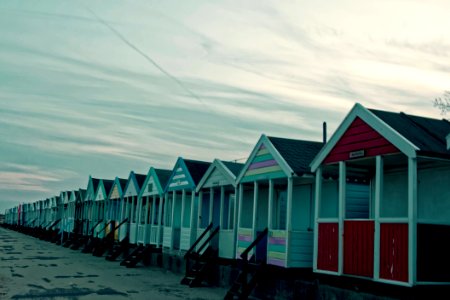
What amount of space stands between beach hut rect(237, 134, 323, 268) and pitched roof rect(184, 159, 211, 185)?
3.64 m

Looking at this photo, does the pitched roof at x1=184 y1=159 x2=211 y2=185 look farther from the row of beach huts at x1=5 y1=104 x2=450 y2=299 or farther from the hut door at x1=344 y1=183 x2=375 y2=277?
the hut door at x1=344 y1=183 x2=375 y2=277

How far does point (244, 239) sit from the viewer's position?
17391mm

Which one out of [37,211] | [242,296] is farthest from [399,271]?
[37,211]

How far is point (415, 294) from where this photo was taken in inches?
416

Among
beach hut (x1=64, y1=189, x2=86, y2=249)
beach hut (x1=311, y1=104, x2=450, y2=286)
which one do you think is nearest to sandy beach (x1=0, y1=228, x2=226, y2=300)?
beach hut (x1=311, y1=104, x2=450, y2=286)

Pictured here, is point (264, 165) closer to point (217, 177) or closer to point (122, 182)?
point (217, 177)

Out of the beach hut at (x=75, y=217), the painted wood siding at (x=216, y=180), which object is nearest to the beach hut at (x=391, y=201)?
the painted wood siding at (x=216, y=180)

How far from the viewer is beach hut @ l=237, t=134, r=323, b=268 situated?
15.0 meters

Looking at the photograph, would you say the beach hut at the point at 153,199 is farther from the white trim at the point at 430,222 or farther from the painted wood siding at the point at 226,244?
the white trim at the point at 430,222

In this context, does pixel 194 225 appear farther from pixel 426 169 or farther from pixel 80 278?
pixel 426 169

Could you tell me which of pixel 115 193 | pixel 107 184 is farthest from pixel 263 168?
pixel 107 184

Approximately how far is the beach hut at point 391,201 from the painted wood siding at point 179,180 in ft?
30.3

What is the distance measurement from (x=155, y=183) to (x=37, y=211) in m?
48.0

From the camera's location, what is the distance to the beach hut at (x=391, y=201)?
10.7 meters
